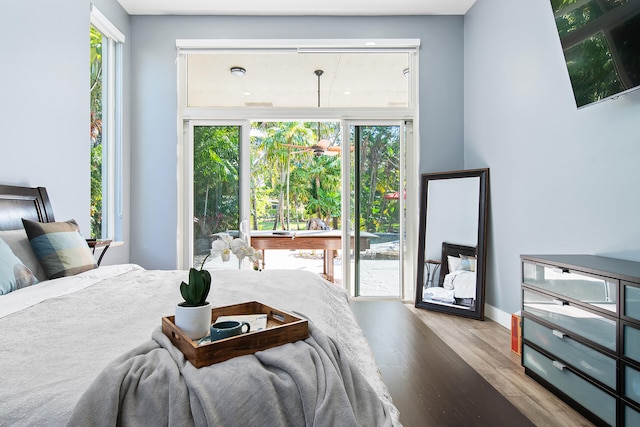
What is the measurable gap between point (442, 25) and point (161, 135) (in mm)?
A: 3296

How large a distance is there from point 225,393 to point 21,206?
2300 millimetres

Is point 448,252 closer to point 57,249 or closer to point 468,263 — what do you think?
point 468,263

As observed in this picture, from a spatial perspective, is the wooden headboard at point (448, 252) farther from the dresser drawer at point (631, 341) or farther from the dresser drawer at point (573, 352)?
the dresser drawer at point (631, 341)

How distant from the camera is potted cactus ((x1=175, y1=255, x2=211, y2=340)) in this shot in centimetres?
100

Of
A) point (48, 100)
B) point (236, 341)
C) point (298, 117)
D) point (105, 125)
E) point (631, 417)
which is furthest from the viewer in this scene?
point (298, 117)

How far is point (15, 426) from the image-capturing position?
71 cm

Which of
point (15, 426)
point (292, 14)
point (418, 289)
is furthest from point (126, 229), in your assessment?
point (15, 426)

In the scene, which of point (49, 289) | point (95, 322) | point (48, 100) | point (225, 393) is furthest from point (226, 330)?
point (48, 100)

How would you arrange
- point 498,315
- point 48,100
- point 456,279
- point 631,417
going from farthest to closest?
1. point 456,279
2. point 498,315
3. point 48,100
4. point 631,417

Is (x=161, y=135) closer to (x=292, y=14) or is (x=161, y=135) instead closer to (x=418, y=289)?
(x=292, y=14)

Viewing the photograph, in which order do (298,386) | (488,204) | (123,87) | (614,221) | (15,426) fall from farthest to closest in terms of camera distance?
(123,87)
(488,204)
(614,221)
(298,386)
(15,426)

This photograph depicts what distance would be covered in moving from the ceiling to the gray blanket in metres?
3.76

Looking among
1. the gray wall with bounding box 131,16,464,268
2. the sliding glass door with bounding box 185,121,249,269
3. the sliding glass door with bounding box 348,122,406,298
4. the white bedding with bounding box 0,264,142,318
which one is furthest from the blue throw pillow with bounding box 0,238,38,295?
the sliding glass door with bounding box 348,122,406,298

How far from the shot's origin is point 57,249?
A: 6.72 ft
